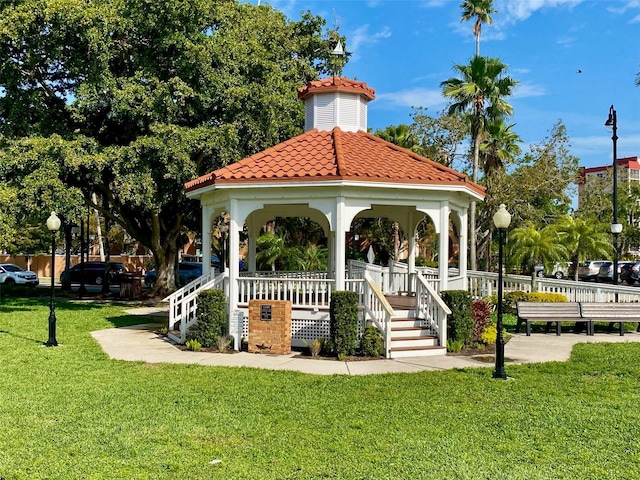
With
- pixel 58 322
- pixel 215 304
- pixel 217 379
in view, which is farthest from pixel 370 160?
pixel 58 322

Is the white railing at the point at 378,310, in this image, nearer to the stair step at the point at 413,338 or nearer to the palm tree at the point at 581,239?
the stair step at the point at 413,338

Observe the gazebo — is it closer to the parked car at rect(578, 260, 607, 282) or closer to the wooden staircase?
the wooden staircase

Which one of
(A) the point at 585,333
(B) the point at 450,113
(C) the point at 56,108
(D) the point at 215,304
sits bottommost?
(A) the point at 585,333

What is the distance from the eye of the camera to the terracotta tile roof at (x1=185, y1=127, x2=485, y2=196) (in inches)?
448

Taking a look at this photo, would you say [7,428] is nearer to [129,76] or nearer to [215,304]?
[215,304]

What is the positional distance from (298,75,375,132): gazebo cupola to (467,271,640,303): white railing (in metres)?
7.06

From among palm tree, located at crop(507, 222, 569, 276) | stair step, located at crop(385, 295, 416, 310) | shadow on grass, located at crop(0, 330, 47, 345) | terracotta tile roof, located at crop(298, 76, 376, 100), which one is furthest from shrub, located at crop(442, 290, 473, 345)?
shadow on grass, located at crop(0, 330, 47, 345)

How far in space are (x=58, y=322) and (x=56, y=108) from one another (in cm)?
793

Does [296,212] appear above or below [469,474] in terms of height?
above

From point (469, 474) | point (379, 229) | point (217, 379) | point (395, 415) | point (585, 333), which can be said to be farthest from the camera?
point (379, 229)

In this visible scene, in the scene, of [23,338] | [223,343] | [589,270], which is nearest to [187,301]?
[223,343]

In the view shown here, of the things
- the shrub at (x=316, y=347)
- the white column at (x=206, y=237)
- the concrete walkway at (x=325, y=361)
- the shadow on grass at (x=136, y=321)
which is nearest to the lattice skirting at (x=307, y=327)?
the shrub at (x=316, y=347)

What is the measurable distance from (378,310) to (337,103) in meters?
5.45

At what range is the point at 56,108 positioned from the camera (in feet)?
64.1
